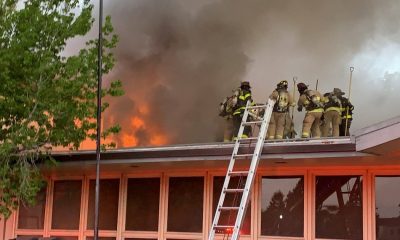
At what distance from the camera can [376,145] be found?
7551mm

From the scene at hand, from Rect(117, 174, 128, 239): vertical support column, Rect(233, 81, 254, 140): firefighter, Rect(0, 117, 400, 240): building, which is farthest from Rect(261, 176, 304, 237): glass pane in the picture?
Rect(117, 174, 128, 239): vertical support column

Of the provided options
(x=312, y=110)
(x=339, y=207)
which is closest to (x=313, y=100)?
(x=312, y=110)

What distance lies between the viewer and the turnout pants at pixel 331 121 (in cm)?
1126

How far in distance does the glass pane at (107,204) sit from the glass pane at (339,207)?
3.58 m

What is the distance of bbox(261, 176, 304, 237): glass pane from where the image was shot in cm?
968

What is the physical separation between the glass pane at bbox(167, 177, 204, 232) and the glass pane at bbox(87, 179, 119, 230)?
110cm

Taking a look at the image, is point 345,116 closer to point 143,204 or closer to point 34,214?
point 143,204

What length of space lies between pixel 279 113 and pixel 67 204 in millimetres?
4134

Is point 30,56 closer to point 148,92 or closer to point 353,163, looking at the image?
point 353,163

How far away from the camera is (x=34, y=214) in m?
12.0

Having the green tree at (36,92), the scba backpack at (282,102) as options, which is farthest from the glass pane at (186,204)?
the scba backpack at (282,102)

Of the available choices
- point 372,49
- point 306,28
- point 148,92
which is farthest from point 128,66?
point 372,49

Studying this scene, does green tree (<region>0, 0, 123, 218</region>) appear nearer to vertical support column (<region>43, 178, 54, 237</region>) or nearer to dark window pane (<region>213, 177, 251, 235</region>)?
vertical support column (<region>43, 178, 54, 237</region>)

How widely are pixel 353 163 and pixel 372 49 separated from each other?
13.7m
